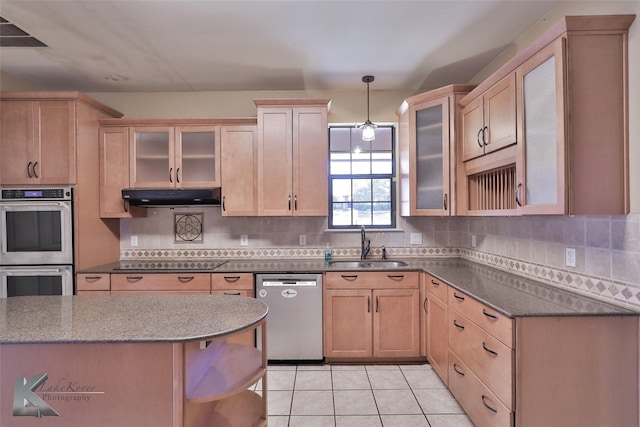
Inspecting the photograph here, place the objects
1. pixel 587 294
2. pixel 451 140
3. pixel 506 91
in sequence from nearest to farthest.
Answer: pixel 587 294 → pixel 506 91 → pixel 451 140

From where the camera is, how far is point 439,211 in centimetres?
274

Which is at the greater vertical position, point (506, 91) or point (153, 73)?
point (153, 73)

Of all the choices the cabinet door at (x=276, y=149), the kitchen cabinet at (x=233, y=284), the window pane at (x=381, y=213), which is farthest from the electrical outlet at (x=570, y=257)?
the kitchen cabinet at (x=233, y=284)

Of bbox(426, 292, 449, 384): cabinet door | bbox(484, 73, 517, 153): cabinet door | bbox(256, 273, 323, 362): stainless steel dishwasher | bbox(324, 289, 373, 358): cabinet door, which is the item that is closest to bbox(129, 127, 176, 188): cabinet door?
bbox(256, 273, 323, 362): stainless steel dishwasher

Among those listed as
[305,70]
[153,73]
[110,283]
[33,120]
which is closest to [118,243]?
[110,283]

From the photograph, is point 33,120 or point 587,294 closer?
point 587,294

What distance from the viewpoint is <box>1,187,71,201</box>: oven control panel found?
8.84 ft

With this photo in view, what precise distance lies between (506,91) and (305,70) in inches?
68.5

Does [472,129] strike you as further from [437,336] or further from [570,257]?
[437,336]

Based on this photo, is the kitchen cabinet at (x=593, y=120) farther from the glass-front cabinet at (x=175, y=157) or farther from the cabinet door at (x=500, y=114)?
the glass-front cabinet at (x=175, y=157)

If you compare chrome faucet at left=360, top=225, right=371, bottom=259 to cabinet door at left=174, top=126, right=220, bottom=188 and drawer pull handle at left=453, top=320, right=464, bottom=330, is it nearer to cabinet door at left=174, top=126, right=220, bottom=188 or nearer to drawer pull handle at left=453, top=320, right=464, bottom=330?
drawer pull handle at left=453, top=320, right=464, bottom=330

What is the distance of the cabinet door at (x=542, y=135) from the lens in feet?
4.99

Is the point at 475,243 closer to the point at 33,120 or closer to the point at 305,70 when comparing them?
the point at 305,70

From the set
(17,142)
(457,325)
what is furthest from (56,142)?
(457,325)
